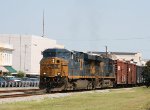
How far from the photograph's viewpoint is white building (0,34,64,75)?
390 ft

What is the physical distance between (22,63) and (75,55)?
78.0 m

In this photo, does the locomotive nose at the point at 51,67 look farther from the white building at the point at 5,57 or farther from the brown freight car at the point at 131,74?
the white building at the point at 5,57

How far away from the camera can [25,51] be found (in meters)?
119

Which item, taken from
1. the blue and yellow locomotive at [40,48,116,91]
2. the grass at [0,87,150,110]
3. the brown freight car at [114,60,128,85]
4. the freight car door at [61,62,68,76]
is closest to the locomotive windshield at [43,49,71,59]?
the blue and yellow locomotive at [40,48,116,91]

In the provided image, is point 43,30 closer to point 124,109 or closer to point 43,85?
point 43,85

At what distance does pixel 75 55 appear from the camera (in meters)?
42.6

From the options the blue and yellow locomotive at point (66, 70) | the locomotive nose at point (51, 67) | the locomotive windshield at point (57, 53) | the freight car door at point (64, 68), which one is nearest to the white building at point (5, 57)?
the blue and yellow locomotive at point (66, 70)

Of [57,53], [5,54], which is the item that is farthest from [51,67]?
[5,54]

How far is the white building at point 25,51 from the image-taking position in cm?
11881

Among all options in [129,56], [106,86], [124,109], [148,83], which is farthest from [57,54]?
[129,56]

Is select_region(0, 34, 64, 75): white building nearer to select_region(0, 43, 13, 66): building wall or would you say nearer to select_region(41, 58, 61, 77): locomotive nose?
select_region(0, 43, 13, 66): building wall

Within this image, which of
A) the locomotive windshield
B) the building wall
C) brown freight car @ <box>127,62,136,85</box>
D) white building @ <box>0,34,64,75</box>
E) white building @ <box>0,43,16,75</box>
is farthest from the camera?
→ white building @ <box>0,34,64,75</box>

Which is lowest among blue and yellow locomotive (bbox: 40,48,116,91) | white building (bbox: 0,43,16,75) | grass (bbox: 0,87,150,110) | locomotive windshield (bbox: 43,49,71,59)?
grass (bbox: 0,87,150,110)

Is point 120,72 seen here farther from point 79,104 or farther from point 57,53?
point 79,104
